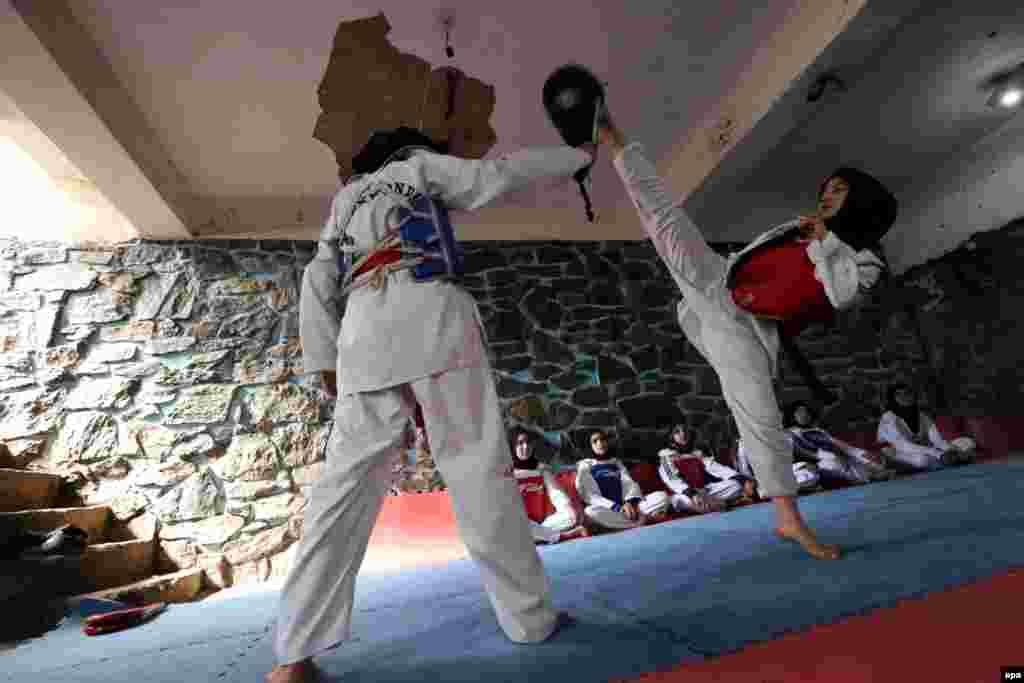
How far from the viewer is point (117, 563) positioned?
3.13 meters

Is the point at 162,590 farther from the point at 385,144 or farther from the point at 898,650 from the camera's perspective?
the point at 898,650

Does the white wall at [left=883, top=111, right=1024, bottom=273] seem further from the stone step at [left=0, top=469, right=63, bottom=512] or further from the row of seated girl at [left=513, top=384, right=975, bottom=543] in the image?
the stone step at [left=0, top=469, right=63, bottom=512]

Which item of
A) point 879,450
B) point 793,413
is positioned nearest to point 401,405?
point 793,413

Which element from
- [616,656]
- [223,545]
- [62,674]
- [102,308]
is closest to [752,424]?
[616,656]

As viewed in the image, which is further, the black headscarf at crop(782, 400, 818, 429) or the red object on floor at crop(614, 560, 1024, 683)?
the black headscarf at crop(782, 400, 818, 429)

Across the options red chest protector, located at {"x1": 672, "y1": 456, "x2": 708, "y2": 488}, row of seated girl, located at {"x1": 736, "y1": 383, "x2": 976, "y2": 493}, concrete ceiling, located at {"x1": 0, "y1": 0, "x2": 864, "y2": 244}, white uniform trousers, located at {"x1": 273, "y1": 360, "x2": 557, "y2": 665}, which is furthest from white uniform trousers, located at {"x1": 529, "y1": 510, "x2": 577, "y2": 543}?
concrete ceiling, located at {"x1": 0, "y1": 0, "x2": 864, "y2": 244}

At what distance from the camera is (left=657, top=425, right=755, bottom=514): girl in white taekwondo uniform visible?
3.92 m

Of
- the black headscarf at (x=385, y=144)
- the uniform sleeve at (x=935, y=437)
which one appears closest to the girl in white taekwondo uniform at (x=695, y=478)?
the uniform sleeve at (x=935, y=437)

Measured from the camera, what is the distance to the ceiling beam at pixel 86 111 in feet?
8.31

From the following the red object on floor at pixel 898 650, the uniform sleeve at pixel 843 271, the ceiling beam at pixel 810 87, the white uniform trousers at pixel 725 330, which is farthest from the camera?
the ceiling beam at pixel 810 87

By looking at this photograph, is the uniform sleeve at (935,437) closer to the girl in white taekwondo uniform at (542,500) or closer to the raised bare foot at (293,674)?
the girl in white taekwondo uniform at (542,500)

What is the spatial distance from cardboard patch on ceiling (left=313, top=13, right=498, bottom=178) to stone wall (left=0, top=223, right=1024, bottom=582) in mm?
2874

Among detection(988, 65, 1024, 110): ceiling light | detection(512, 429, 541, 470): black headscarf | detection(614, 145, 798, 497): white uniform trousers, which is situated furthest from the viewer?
detection(512, 429, 541, 470): black headscarf

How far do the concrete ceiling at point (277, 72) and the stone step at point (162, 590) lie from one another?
2756 mm
